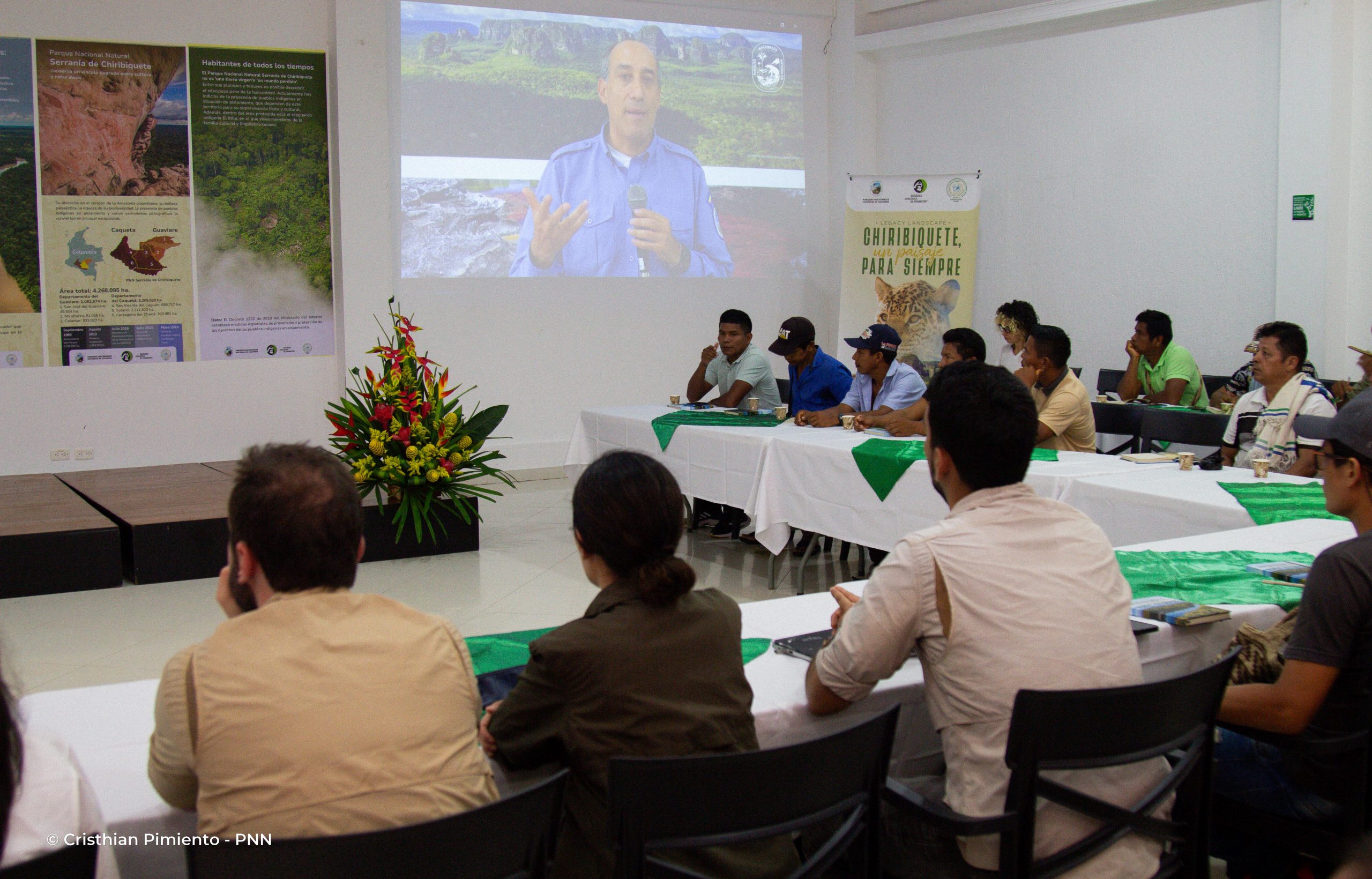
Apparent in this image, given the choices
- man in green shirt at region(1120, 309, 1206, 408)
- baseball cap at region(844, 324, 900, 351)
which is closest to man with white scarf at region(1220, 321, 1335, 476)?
baseball cap at region(844, 324, 900, 351)

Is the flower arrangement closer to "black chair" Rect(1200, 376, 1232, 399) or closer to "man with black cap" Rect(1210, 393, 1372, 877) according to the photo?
"man with black cap" Rect(1210, 393, 1372, 877)

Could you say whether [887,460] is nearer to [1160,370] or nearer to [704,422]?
[704,422]

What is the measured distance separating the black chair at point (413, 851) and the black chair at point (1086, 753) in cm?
59

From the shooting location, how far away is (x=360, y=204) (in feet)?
23.6

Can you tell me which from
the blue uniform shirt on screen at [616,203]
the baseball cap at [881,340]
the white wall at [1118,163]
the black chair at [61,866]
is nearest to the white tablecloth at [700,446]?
the baseball cap at [881,340]

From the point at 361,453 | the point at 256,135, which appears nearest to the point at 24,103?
the point at 256,135

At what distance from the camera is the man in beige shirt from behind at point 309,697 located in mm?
1266

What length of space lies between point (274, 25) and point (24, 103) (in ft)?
4.99

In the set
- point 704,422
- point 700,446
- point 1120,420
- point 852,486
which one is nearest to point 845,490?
point 852,486

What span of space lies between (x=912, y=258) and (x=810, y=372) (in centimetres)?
274

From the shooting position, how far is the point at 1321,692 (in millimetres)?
1738

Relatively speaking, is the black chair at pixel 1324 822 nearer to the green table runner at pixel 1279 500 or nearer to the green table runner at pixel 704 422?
the green table runner at pixel 1279 500

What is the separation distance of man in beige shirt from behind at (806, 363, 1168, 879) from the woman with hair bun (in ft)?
0.83

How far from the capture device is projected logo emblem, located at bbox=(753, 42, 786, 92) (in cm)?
855
